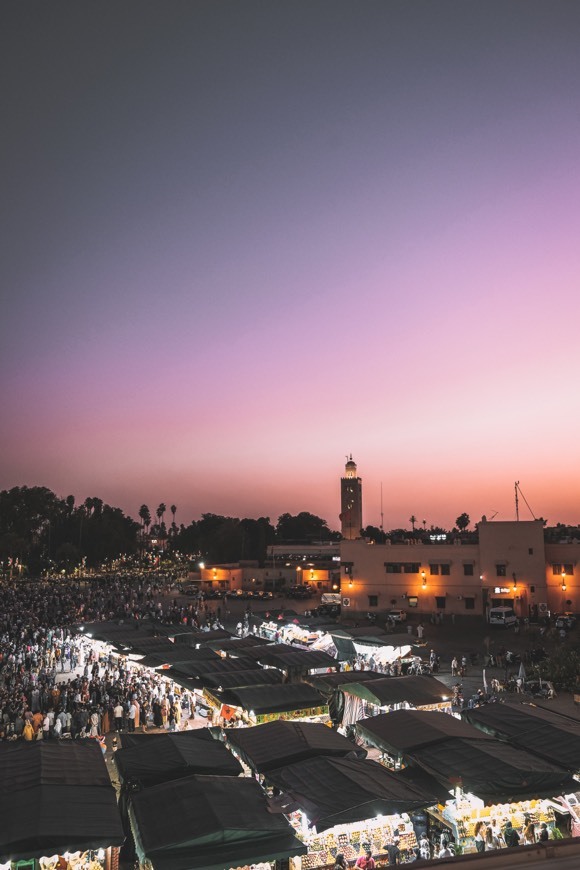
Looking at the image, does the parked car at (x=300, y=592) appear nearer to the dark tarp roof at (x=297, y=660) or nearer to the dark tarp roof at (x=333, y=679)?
the dark tarp roof at (x=297, y=660)

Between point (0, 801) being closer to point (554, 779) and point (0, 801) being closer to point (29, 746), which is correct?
point (29, 746)

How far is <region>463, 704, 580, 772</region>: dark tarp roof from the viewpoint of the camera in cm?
1069

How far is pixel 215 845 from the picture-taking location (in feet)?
24.3

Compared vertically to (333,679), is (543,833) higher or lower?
lower

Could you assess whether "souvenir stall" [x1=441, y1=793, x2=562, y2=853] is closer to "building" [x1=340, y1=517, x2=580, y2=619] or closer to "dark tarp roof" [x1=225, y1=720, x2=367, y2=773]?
"dark tarp roof" [x1=225, y1=720, x2=367, y2=773]

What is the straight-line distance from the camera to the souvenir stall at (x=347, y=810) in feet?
27.4

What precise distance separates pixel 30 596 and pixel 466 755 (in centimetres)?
4530

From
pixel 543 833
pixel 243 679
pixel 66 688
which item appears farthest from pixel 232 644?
pixel 543 833

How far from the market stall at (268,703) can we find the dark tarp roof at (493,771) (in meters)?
4.72

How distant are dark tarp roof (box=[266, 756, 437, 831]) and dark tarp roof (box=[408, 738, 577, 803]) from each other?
67 centimetres

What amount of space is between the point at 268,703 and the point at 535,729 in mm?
6070

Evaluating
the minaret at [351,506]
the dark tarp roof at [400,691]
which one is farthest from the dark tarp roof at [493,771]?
the minaret at [351,506]

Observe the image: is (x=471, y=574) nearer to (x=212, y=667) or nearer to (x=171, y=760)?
(x=212, y=667)

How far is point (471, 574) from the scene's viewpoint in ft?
141
